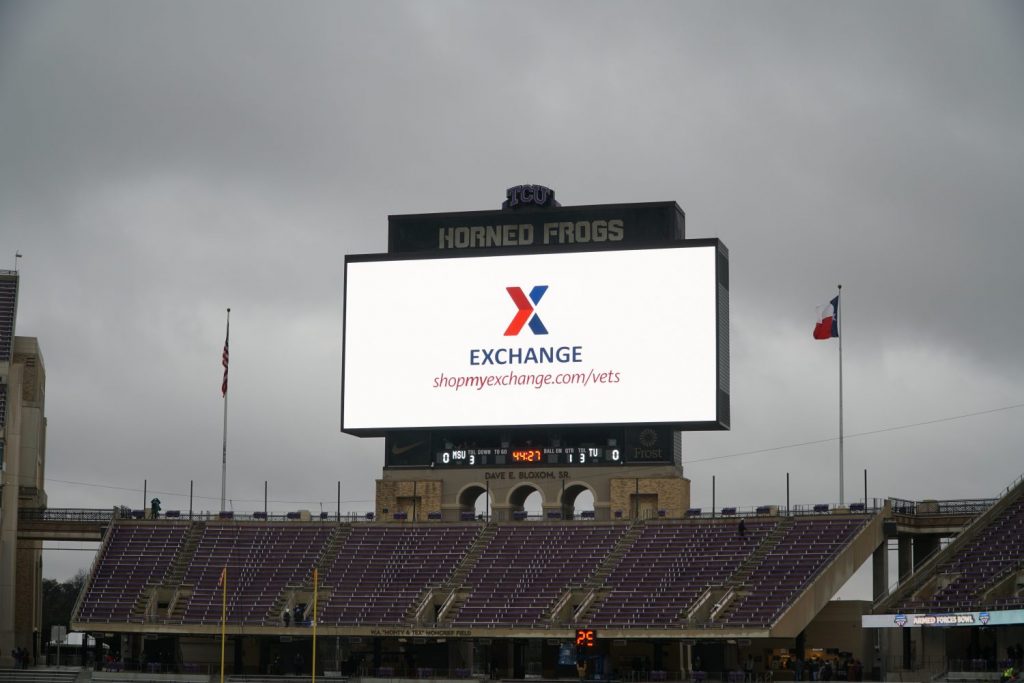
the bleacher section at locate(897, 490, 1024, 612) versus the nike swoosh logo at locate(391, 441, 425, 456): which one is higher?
the nike swoosh logo at locate(391, 441, 425, 456)

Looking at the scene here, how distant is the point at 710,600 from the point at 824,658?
5770mm

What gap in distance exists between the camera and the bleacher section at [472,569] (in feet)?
266

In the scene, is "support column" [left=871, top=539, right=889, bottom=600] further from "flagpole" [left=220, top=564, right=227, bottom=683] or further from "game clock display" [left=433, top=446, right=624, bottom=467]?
"flagpole" [left=220, top=564, right=227, bottom=683]

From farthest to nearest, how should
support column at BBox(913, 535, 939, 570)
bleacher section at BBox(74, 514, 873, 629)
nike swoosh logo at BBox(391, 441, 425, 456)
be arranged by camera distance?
nike swoosh logo at BBox(391, 441, 425, 456)
support column at BBox(913, 535, 939, 570)
bleacher section at BBox(74, 514, 873, 629)

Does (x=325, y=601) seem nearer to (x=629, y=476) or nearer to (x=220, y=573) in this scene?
(x=220, y=573)

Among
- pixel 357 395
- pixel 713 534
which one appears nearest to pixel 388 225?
pixel 357 395

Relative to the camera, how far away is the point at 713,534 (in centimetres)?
8594

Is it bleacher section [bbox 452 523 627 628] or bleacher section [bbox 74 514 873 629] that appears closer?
bleacher section [bbox 74 514 873 629]

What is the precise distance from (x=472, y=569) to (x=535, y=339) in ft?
37.0

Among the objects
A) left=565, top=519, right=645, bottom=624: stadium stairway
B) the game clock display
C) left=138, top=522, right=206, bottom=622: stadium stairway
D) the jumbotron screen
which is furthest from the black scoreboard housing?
left=138, top=522, right=206, bottom=622: stadium stairway

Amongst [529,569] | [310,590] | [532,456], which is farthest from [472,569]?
[310,590]

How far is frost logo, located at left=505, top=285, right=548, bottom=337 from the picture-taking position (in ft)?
291

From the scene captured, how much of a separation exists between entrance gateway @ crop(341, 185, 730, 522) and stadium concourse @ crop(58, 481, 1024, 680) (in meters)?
2.32

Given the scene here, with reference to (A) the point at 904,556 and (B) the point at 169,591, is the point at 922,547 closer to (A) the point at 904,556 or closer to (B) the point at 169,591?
(A) the point at 904,556
